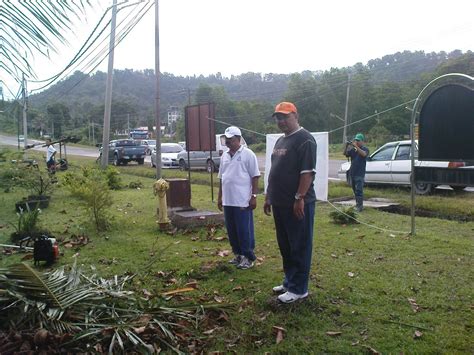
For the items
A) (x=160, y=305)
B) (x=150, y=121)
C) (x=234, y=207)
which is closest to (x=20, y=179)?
(x=234, y=207)

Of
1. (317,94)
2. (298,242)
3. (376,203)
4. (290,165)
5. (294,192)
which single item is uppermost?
(317,94)

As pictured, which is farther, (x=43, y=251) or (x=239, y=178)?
(x=43, y=251)

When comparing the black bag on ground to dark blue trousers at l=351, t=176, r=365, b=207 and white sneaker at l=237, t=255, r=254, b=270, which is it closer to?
white sneaker at l=237, t=255, r=254, b=270

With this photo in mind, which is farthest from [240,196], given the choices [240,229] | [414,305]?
[414,305]

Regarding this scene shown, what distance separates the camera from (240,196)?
18.5ft

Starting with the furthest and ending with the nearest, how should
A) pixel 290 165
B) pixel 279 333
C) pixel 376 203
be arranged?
1. pixel 376 203
2. pixel 290 165
3. pixel 279 333

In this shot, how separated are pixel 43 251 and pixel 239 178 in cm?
261

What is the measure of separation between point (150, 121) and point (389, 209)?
69.4 meters

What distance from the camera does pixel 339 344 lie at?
3688 millimetres

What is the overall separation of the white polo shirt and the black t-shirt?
1.13m

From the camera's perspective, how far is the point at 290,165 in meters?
4.38

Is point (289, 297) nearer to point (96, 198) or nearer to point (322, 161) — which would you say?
point (96, 198)

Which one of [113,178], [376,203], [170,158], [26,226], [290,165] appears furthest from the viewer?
[170,158]

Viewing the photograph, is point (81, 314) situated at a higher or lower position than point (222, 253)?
higher
